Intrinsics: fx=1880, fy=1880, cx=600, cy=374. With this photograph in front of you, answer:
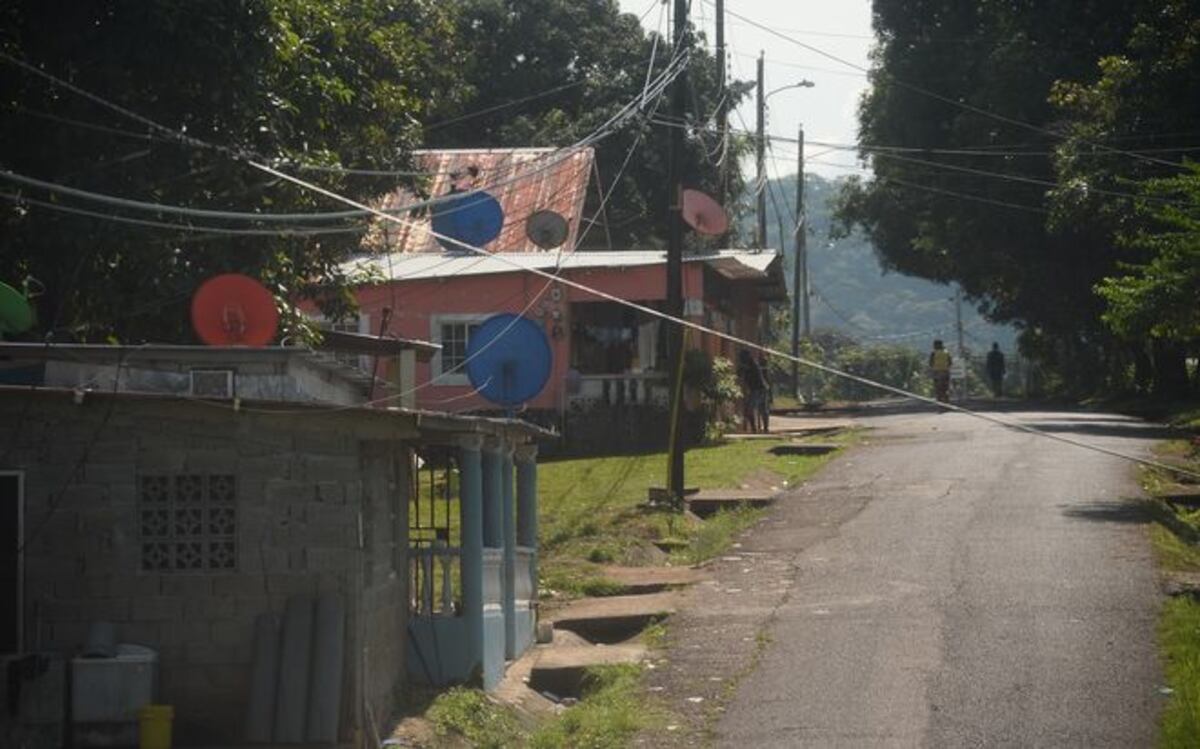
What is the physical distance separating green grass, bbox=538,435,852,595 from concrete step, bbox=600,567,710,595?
222 mm

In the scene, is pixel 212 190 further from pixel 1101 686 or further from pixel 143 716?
pixel 1101 686

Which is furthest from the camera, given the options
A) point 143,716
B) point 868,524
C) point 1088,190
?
point 1088,190

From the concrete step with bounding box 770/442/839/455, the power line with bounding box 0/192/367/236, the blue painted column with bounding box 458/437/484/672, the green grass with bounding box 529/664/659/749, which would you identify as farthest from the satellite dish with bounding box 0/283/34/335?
the concrete step with bounding box 770/442/839/455

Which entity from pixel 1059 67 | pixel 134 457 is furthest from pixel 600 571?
pixel 1059 67

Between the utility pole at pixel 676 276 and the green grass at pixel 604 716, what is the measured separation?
306 inches

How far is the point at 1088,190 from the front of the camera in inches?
1169

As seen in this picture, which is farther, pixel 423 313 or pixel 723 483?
pixel 423 313

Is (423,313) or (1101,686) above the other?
(423,313)

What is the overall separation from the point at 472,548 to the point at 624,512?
8.51 metres

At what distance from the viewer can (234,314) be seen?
1407cm

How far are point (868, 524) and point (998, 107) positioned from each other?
2171 cm

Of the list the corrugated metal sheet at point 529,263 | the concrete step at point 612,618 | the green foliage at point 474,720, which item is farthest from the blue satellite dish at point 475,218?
the green foliage at point 474,720

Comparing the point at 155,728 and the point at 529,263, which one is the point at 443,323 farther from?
the point at 155,728

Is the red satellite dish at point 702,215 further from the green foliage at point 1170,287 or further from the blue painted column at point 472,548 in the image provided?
the blue painted column at point 472,548
